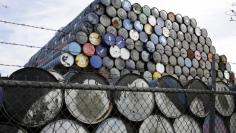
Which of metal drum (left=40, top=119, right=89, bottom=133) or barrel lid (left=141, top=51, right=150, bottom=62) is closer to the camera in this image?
metal drum (left=40, top=119, right=89, bottom=133)

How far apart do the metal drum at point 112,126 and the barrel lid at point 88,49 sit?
4.66 m

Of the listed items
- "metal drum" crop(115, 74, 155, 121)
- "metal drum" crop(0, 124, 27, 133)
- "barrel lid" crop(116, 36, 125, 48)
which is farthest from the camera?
"barrel lid" crop(116, 36, 125, 48)

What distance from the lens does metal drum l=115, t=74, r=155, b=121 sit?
445 centimetres

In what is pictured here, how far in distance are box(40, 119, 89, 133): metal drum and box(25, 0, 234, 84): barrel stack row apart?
382 centimetres

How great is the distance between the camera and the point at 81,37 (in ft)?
29.6

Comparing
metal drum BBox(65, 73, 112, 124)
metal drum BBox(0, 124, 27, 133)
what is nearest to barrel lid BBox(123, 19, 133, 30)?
metal drum BBox(65, 73, 112, 124)

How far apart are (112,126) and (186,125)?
105 cm

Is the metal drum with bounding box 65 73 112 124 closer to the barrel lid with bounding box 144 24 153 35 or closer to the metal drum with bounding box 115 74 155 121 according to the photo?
the metal drum with bounding box 115 74 155 121

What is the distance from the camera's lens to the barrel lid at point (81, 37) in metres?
8.95

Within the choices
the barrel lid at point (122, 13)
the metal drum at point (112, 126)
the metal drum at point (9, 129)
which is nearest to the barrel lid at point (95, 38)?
the barrel lid at point (122, 13)

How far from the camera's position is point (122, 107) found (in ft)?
14.6

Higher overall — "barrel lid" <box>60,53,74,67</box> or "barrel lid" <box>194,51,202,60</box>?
"barrel lid" <box>194,51,202,60</box>

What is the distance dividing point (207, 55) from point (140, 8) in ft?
9.02

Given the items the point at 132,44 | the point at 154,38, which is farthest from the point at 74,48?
the point at 154,38
